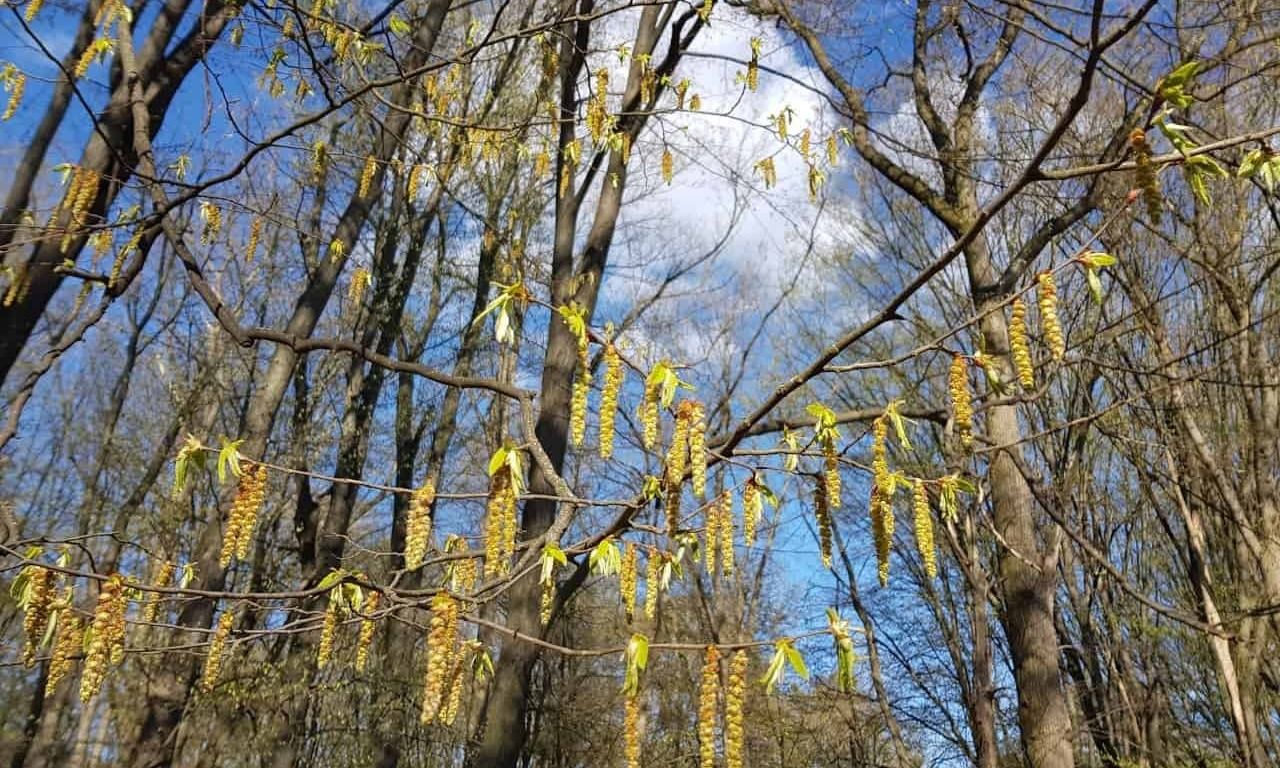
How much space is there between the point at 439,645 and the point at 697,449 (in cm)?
68

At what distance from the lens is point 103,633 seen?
202 centimetres

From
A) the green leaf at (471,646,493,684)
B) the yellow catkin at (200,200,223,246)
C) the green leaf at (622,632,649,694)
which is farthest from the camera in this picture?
the yellow catkin at (200,200,223,246)

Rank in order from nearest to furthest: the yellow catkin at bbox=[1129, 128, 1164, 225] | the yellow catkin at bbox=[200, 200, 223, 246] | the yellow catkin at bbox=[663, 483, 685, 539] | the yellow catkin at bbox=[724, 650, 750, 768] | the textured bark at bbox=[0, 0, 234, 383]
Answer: the yellow catkin at bbox=[1129, 128, 1164, 225], the yellow catkin at bbox=[724, 650, 750, 768], the yellow catkin at bbox=[663, 483, 685, 539], the textured bark at bbox=[0, 0, 234, 383], the yellow catkin at bbox=[200, 200, 223, 246]

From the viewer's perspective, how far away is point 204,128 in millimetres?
3488

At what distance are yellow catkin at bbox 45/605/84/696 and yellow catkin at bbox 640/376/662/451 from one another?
152 cm

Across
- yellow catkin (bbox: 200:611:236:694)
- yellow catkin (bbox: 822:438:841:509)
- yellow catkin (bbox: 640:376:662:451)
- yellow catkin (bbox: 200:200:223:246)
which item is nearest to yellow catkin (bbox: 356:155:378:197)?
yellow catkin (bbox: 200:200:223:246)

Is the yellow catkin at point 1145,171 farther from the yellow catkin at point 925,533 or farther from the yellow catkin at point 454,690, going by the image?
the yellow catkin at point 454,690

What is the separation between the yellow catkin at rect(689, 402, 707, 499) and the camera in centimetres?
181

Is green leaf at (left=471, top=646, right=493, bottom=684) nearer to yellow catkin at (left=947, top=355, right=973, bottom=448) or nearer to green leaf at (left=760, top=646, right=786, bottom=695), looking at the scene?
green leaf at (left=760, top=646, right=786, bottom=695)

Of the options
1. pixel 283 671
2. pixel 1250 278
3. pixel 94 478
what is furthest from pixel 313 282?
pixel 94 478

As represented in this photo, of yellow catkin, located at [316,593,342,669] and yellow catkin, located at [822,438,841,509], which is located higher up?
yellow catkin, located at [822,438,841,509]

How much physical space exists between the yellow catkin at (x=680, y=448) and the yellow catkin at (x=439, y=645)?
0.54 metres

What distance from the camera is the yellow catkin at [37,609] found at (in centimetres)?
219

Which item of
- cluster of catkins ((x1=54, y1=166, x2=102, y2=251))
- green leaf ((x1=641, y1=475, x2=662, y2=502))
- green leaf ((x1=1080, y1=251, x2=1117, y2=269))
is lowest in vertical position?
green leaf ((x1=641, y1=475, x2=662, y2=502))
